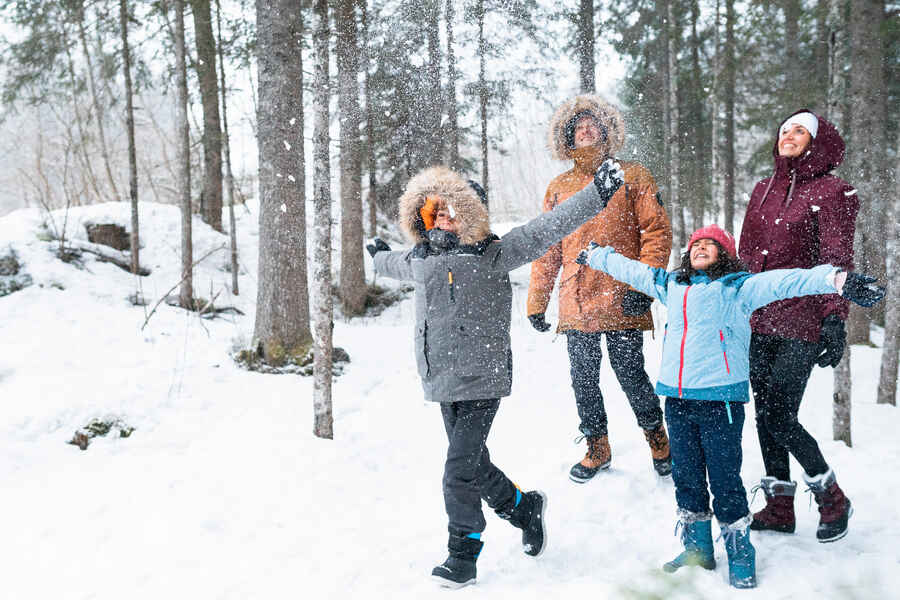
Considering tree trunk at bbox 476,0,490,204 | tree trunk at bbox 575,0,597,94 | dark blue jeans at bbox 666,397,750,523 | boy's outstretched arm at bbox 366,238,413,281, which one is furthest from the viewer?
tree trunk at bbox 575,0,597,94

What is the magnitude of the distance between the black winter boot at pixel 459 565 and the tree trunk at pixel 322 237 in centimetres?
222

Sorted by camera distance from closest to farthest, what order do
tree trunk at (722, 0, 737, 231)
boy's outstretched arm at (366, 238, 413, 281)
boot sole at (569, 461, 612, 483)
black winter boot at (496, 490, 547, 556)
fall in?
black winter boot at (496, 490, 547, 556) → boy's outstretched arm at (366, 238, 413, 281) → boot sole at (569, 461, 612, 483) → tree trunk at (722, 0, 737, 231)

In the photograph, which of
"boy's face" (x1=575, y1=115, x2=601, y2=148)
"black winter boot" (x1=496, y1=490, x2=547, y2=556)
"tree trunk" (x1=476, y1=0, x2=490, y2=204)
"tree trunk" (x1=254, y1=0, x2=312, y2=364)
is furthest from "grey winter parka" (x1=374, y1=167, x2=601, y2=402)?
"tree trunk" (x1=476, y1=0, x2=490, y2=204)

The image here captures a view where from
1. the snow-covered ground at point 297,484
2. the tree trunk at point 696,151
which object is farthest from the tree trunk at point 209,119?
the tree trunk at point 696,151

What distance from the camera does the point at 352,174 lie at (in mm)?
10445

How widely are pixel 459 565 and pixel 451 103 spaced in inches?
217

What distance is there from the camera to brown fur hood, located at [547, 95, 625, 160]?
11.6ft

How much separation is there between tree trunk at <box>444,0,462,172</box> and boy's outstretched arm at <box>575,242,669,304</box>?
3294mm

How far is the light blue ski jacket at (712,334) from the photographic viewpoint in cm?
267

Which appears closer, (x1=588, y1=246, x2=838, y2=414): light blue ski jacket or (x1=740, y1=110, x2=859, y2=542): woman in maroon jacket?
(x1=588, y1=246, x2=838, y2=414): light blue ski jacket

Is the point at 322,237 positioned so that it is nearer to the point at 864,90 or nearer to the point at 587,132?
the point at 587,132

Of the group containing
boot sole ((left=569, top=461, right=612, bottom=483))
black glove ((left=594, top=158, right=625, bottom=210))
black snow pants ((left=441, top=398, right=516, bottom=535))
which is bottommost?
boot sole ((left=569, top=461, right=612, bottom=483))

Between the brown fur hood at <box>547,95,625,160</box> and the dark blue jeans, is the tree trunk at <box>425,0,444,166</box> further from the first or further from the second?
the dark blue jeans

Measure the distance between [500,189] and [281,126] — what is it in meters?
2.98
